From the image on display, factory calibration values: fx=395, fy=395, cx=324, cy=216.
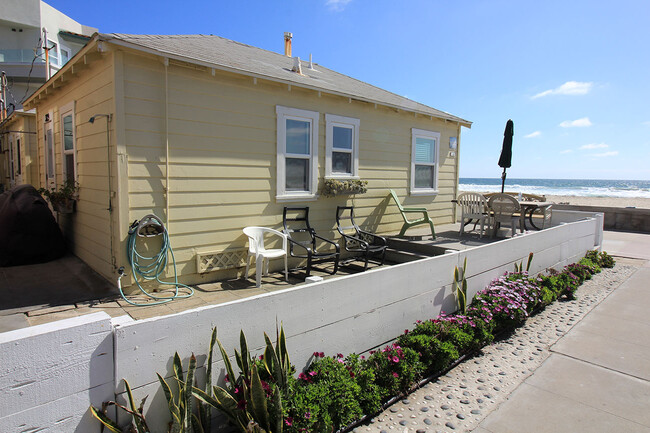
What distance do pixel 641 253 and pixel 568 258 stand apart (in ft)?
12.7

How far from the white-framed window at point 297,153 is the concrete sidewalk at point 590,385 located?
3.90 m

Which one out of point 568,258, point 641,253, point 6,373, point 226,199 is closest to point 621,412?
point 6,373

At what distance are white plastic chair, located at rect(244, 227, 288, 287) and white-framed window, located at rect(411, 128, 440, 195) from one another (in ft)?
12.4

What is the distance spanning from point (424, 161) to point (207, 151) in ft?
16.7

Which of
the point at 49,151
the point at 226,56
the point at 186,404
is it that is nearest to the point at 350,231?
the point at 226,56

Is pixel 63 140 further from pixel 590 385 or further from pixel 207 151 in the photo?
pixel 590 385

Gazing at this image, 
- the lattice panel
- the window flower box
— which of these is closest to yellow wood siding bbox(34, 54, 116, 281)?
the lattice panel

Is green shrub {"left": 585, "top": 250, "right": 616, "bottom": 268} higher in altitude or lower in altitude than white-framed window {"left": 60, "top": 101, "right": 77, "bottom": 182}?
lower

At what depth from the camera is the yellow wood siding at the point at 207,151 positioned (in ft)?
14.9

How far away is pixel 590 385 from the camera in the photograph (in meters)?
3.67

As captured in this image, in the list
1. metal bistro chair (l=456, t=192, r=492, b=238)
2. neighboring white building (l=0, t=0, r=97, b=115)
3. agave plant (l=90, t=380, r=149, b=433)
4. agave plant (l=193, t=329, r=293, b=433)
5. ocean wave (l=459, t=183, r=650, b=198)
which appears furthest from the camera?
ocean wave (l=459, t=183, r=650, b=198)

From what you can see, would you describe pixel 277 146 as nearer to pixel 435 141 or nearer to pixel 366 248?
pixel 366 248

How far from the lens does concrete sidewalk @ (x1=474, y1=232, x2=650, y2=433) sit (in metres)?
3.08

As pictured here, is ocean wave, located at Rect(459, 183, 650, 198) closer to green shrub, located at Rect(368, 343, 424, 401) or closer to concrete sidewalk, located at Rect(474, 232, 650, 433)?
concrete sidewalk, located at Rect(474, 232, 650, 433)
